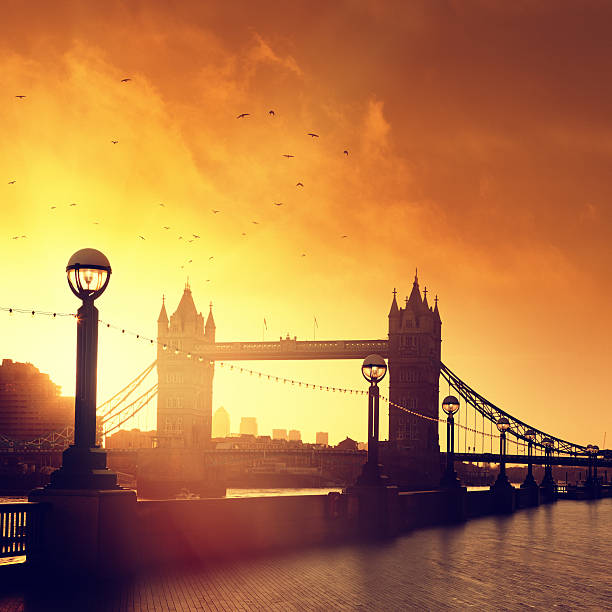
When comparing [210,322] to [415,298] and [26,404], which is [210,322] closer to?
[415,298]

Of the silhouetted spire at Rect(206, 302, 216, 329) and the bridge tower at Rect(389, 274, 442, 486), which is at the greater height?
the silhouetted spire at Rect(206, 302, 216, 329)

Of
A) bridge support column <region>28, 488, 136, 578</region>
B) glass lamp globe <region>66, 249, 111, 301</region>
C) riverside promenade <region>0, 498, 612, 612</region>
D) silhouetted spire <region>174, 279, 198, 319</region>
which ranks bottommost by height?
riverside promenade <region>0, 498, 612, 612</region>

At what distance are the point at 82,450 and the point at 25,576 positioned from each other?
1.80m

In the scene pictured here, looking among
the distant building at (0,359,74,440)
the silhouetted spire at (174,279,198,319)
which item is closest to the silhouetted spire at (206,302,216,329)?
the silhouetted spire at (174,279,198,319)

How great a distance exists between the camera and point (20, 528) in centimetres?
1132

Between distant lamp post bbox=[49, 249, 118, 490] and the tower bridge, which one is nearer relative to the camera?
distant lamp post bbox=[49, 249, 118, 490]

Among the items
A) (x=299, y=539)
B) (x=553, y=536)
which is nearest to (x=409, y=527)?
(x=553, y=536)

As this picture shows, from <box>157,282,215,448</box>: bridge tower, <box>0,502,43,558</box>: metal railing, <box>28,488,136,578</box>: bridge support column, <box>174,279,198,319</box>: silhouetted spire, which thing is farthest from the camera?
<box>174,279,198,319</box>: silhouetted spire

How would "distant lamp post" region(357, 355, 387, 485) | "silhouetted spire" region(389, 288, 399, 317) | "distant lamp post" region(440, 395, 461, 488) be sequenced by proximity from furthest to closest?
"silhouetted spire" region(389, 288, 399, 317) < "distant lamp post" region(440, 395, 461, 488) < "distant lamp post" region(357, 355, 387, 485)

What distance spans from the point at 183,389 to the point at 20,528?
113306 mm

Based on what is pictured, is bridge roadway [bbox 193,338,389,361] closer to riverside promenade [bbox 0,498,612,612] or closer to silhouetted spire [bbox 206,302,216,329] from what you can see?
silhouetted spire [bbox 206,302,216,329]

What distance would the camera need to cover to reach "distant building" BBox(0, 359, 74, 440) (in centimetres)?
16912

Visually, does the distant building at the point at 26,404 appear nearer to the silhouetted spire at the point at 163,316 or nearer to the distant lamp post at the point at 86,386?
the silhouetted spire at the point at 163,316

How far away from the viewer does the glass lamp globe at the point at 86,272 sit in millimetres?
12258
